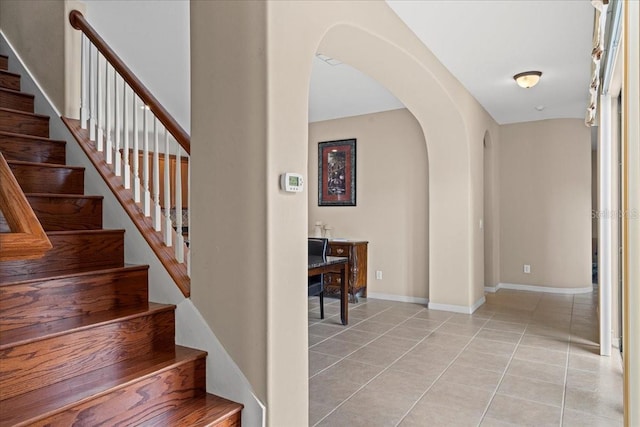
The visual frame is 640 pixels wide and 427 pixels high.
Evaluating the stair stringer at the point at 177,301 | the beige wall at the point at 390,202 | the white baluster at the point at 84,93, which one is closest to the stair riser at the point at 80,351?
the stair stringer at the point at 177,301

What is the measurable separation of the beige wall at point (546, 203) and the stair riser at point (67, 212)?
229 inches

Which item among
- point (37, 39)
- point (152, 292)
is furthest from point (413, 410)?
point (37, 39)

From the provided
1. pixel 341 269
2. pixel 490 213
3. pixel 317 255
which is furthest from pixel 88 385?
pixel 490 213

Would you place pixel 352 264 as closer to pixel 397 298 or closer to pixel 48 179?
pixel 397 298

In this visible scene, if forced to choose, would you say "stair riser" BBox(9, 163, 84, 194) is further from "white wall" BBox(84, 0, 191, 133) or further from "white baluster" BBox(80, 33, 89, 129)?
"white wall" BBox(84, 0, 191, 133)

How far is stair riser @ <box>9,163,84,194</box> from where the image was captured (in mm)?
2389

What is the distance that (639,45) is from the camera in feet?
3.76

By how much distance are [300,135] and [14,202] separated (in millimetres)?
1187

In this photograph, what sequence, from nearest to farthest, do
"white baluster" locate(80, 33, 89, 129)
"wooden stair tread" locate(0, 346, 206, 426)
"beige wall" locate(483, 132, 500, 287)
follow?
"wooden stair tread" locate(0, 346, 206, 426) → "white baluster" locate(80, 33, 89, 129) → "beige wall" locate(483, 132, 500, 287)

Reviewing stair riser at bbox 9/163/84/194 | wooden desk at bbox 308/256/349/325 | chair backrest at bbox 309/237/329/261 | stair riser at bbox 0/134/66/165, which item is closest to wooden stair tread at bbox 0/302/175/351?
stair riser at bbox 9/163/84/194

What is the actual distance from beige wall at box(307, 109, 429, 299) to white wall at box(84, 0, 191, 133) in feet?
7.28

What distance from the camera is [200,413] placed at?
5.75 ft

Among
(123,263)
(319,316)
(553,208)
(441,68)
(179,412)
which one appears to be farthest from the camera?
(553,208)

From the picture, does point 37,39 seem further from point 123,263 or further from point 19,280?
point 19,280
